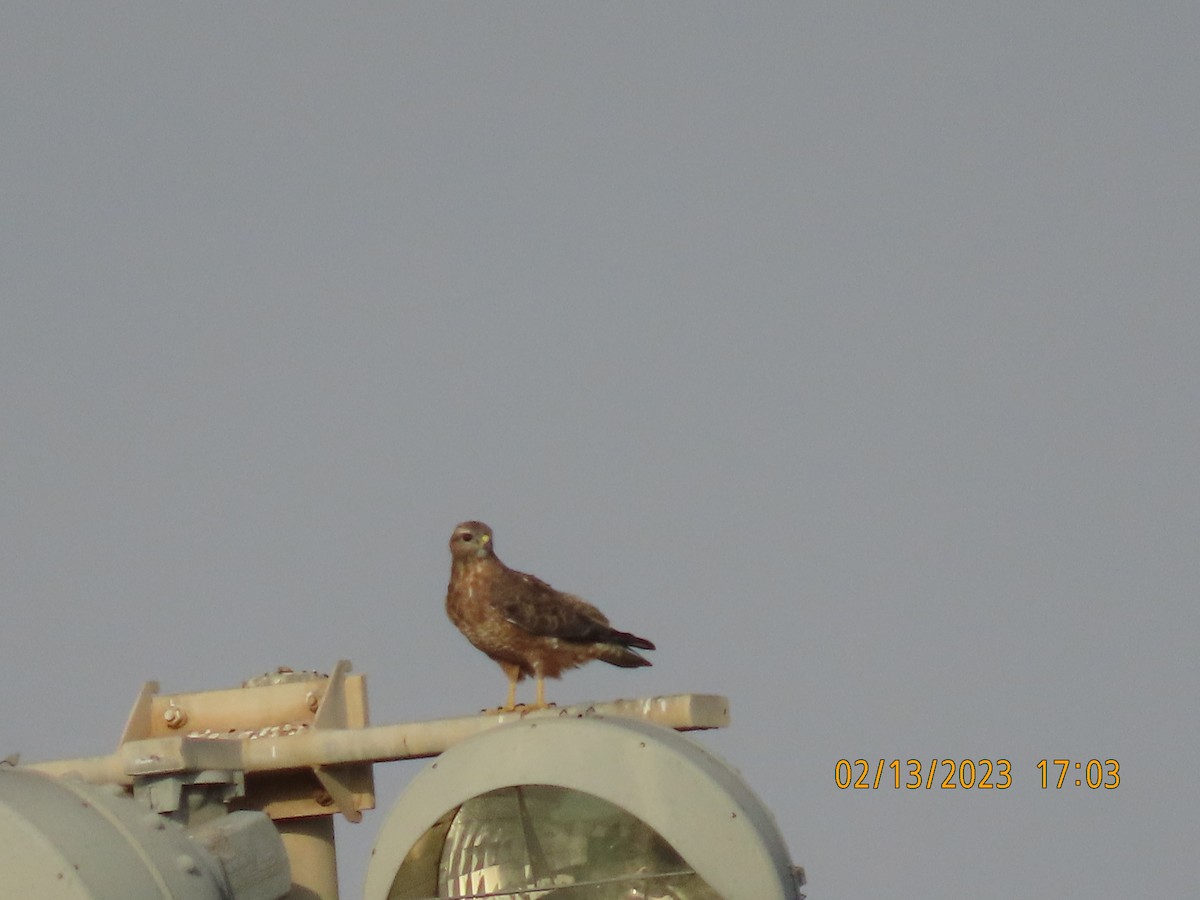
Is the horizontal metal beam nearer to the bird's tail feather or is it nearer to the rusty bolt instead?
the rusty bolt

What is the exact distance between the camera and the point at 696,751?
5.75m

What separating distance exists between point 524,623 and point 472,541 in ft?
1.88

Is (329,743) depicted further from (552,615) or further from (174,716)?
(552,615)

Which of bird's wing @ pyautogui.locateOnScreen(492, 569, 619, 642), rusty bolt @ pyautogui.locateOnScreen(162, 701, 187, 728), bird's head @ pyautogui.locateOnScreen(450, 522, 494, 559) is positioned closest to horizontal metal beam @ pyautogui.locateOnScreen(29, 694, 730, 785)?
rusty bolt @ pyautogui.locateOnScreen(162, 701, 187, 728)

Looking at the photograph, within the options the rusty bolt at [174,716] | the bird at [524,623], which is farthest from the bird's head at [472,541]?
the rusty bolt at [174,716]

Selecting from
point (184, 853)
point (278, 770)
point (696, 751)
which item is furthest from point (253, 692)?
point (696, 751)

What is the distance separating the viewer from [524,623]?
9.22 meters

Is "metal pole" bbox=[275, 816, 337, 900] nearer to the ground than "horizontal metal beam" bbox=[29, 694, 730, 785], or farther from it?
nearer to the ground

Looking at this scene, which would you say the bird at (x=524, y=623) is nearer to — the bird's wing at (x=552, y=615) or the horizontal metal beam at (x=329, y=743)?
the bird's wing at (x=552, y=615)

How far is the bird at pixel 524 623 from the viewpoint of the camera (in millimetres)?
9188

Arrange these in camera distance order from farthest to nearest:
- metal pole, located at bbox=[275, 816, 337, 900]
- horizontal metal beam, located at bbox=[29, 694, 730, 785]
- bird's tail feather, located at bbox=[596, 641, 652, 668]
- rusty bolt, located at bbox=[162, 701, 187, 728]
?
bird's tail feather, located at bbox=[596, 641, 652, 668] → rusty bolt, located at bbox=[162, 701, 187, 728] → metal pole, located at bbox=[275, 816, 337, 900] → horizontal metal beam, located at bbox=[29, 694, 730, 785]

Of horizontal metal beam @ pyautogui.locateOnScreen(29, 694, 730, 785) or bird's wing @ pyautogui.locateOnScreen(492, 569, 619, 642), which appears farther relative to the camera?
bird's wing @ pyautogui.locateOnScreen(492, 569, 619, 642)

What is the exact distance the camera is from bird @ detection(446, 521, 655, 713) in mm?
9188

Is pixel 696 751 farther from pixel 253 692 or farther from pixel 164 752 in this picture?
pixel 253 692
